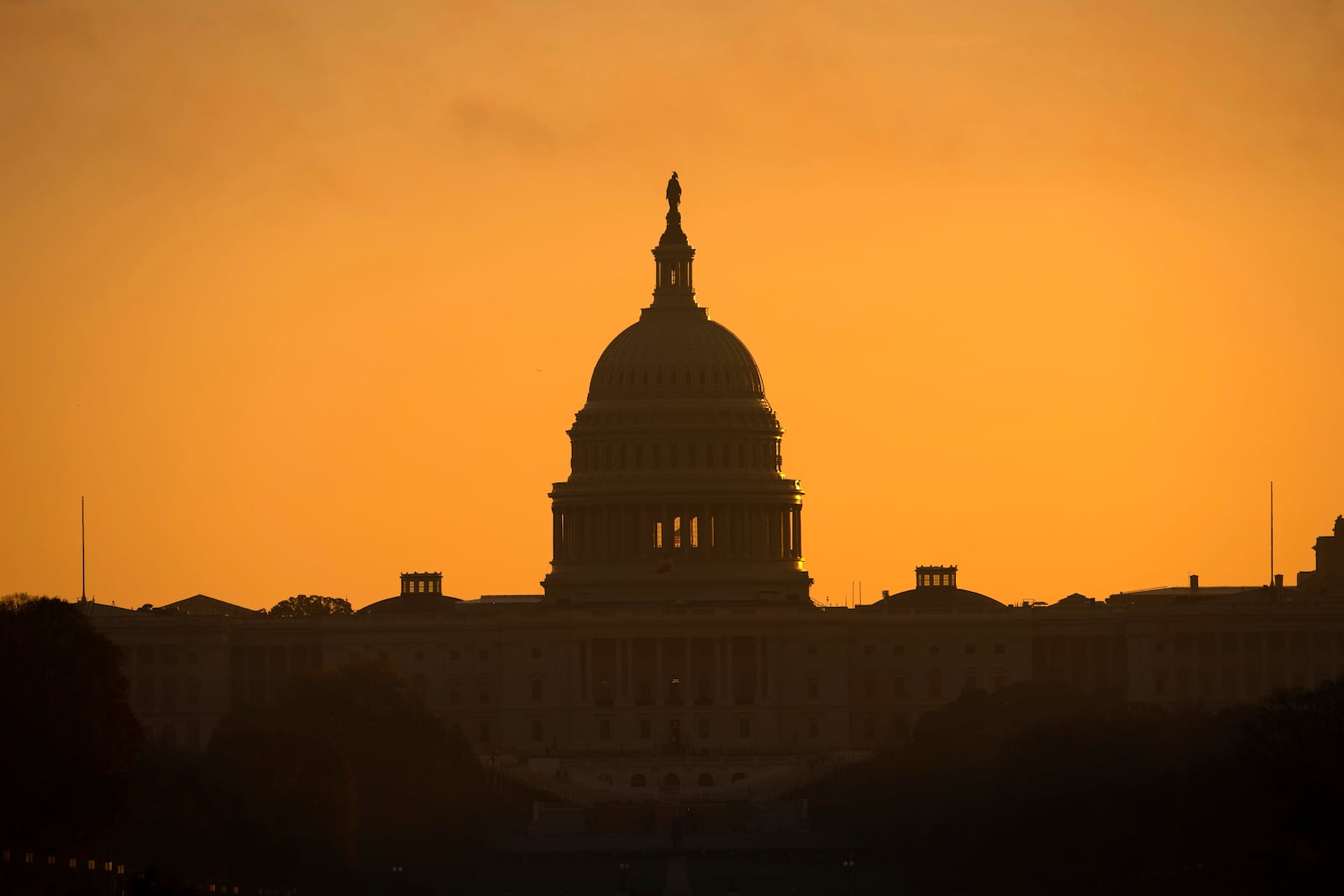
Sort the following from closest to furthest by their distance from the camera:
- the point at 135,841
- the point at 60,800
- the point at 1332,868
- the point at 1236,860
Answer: the point at 1332,868, the point at 1236,860, the point at 60,800, the point at 135,841

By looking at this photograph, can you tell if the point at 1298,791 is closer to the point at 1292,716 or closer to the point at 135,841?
the point at 1292,716

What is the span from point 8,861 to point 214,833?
99.8ft

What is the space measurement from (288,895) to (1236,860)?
4449cm

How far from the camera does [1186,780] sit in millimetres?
192250

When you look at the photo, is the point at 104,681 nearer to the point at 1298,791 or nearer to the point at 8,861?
the point at 8,861

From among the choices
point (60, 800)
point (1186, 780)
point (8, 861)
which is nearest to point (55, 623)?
point (60, 800)

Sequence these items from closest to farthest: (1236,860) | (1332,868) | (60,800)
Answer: (1332,868)
(1236,860)
(60,800)

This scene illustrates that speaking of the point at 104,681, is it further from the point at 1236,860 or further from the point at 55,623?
the point at 1236,860

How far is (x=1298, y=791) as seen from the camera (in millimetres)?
163500

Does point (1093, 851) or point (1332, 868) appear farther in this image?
point (1093, 851)

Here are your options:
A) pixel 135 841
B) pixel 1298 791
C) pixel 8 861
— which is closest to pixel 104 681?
pixel 135 841

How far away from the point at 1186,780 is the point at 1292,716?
16.7m

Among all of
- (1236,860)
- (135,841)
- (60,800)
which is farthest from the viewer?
(135,841)

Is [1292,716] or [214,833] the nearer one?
[1292,716]
